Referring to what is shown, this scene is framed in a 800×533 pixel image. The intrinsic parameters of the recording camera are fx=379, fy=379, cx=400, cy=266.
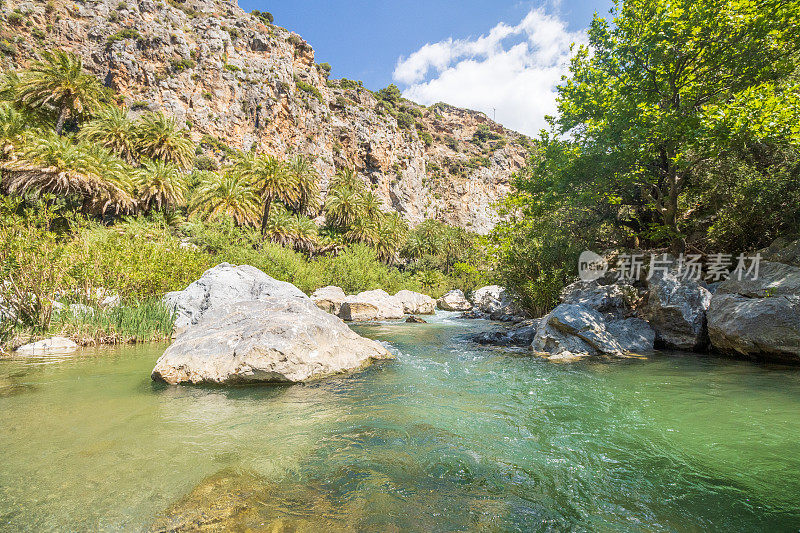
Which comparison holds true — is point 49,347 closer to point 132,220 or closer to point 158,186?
point 132,220

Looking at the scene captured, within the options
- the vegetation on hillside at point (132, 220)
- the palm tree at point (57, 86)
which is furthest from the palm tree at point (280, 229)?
the palm tree at point (57, 86)

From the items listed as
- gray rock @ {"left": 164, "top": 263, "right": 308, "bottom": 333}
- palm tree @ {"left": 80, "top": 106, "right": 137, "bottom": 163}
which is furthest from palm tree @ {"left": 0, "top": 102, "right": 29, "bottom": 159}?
gray rock @ {"left": 164, "top": 263, "right": 308, "bottom": 333}

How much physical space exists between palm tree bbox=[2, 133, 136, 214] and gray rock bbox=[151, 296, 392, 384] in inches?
1017

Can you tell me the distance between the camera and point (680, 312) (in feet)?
35.2

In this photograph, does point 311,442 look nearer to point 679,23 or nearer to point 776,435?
point 776,435

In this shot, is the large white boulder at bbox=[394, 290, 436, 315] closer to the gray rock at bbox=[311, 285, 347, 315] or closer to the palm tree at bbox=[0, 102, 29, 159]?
the gray rock at bbox=[311, 285, 347, 315]

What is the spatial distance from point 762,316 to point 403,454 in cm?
924

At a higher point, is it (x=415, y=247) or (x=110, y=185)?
(x=110, y=185)

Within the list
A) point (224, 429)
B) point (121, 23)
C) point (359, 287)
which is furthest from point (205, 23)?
point (224, 429)

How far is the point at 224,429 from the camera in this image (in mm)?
4789

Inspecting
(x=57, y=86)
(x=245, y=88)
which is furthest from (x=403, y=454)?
(x=245, y=88)

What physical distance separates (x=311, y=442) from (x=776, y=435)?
5.62 meters

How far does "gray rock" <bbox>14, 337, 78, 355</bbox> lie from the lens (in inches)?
365

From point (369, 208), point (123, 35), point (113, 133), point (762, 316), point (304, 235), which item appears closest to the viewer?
point (762, 316)
